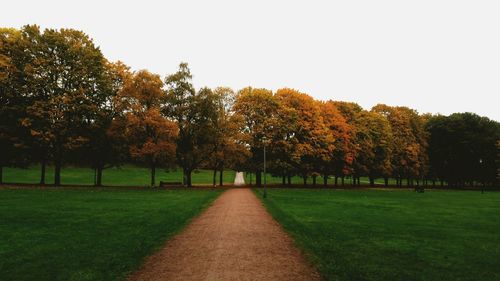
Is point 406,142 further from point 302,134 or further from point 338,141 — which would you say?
point 302,134

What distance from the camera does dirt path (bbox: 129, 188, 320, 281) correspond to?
29.7 feet

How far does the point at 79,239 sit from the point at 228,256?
6252 mm

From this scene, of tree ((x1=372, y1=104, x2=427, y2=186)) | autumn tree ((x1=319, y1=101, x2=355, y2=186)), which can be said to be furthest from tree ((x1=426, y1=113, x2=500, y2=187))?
autumn tree ((x1=319, y1=101, x2=355, y2=186))

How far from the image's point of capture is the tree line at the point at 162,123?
42469 millimetres

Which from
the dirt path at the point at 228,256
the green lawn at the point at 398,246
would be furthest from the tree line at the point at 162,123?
the dirt path at the point at 228,256

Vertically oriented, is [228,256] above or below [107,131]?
below

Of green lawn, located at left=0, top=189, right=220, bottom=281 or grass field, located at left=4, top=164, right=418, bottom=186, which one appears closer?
green lawn, located at left=0, top=189, right=220, bottom=281

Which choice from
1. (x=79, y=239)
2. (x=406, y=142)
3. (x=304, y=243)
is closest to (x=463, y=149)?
(x=406, y=142)

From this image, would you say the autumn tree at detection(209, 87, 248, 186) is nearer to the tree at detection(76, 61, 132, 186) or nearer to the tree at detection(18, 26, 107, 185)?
the tree at detection(76, 61, 132, 186)

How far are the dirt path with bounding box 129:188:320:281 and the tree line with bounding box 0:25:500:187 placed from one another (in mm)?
24535

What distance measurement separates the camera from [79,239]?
13.5 metres

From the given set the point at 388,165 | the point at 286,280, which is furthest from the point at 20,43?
the point at 388,165

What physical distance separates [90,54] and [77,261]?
135 ft

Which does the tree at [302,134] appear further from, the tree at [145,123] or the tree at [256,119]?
the tree at [145,123]
